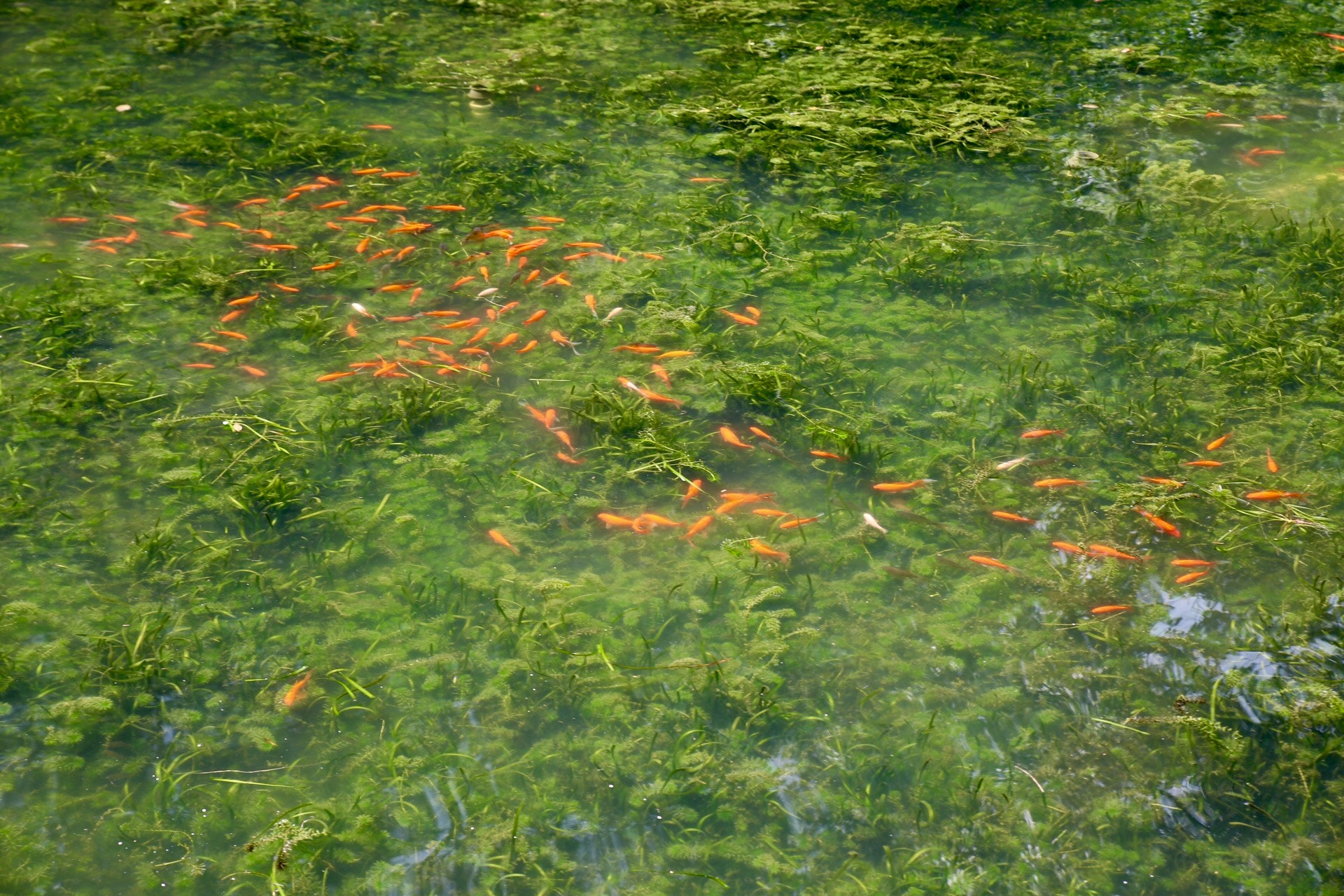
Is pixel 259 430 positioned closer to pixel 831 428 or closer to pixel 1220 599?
pixel 831 428

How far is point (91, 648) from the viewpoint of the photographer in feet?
9.81

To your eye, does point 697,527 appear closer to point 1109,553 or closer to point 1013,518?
point 1013,518

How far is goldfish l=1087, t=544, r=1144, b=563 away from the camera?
3.35 metres

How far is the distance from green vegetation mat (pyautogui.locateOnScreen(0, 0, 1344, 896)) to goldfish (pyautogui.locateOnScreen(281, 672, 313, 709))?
0.02 metres

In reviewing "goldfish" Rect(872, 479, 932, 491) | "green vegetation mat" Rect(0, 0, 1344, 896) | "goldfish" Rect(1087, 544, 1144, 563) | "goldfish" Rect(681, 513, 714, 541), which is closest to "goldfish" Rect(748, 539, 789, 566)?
"green vegetation mat" Rect(0, 0, 1344, 896)

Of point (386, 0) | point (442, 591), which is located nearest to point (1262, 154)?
point (442, 591)

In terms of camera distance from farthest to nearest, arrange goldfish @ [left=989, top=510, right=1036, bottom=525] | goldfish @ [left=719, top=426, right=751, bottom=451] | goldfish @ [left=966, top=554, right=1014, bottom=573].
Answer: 1. goldfish @ [left=719, top=426, right=751, bottom=451]
2. goldfish @ [left=989, top=510, right=1036, bottom=525]
3. goldfish @ [left=966, top=554, right=1014, bottom=573]

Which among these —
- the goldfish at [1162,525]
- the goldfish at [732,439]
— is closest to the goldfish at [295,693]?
the goldfish at [732,439]

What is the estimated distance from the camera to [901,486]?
11.9 feet

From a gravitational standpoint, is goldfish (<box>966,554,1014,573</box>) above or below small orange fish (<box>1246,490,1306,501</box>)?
below

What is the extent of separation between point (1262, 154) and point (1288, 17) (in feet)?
7.69

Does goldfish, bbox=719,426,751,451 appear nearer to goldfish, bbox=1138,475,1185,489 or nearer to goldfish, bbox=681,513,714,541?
goldfish, bbox=681,513,714,541

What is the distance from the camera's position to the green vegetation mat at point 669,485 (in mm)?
2697

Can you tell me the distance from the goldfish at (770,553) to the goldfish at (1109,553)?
1.04 m
